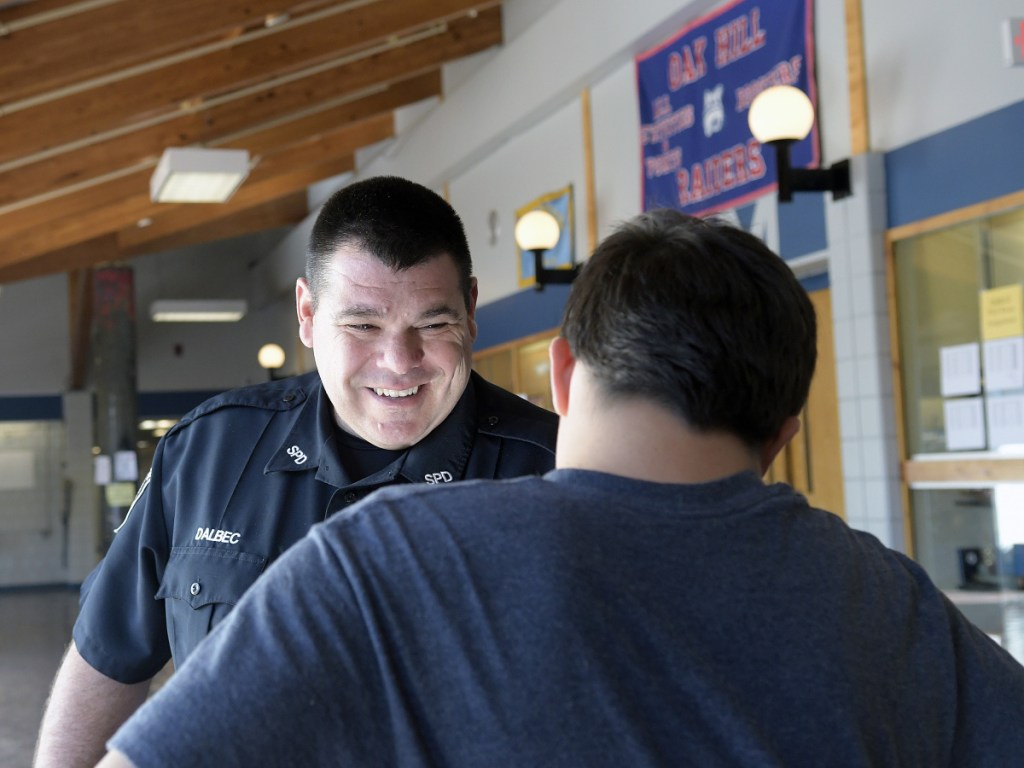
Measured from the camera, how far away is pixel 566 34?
780cm

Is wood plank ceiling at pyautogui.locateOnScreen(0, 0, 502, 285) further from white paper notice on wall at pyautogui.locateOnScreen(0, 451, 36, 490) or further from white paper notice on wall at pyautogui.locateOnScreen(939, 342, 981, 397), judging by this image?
white paper notice on wall at pyautogui.locateOnScreen(0, 451, 36, 490)

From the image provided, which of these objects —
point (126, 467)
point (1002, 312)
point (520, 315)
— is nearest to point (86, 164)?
point (520, 315)

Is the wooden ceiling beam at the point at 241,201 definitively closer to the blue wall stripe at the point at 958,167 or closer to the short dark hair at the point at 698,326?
the blue wall stripe at the point at 958,167

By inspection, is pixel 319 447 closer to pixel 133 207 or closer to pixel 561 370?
pixel 561 370

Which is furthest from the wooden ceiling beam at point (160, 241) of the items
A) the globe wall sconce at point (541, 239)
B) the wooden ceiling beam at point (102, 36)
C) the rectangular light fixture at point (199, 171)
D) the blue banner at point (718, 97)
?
the blue banner at point (718, 97)

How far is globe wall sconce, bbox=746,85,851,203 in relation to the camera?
517 cm

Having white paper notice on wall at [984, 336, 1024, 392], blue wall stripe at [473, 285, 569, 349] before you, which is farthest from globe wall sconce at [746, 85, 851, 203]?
blue wall stripe at [473, 285, 569, 349]

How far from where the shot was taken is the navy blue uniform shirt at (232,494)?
5.11 feet

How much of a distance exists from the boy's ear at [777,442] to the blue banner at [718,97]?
186 inches

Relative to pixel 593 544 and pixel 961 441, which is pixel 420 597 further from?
pixel 961 441

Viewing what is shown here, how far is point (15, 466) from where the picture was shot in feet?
57.1

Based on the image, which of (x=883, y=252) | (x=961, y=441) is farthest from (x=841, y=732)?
(x=883, y=252)

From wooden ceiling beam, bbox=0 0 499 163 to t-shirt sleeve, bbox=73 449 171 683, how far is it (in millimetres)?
6496

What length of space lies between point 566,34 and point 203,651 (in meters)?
7.43
